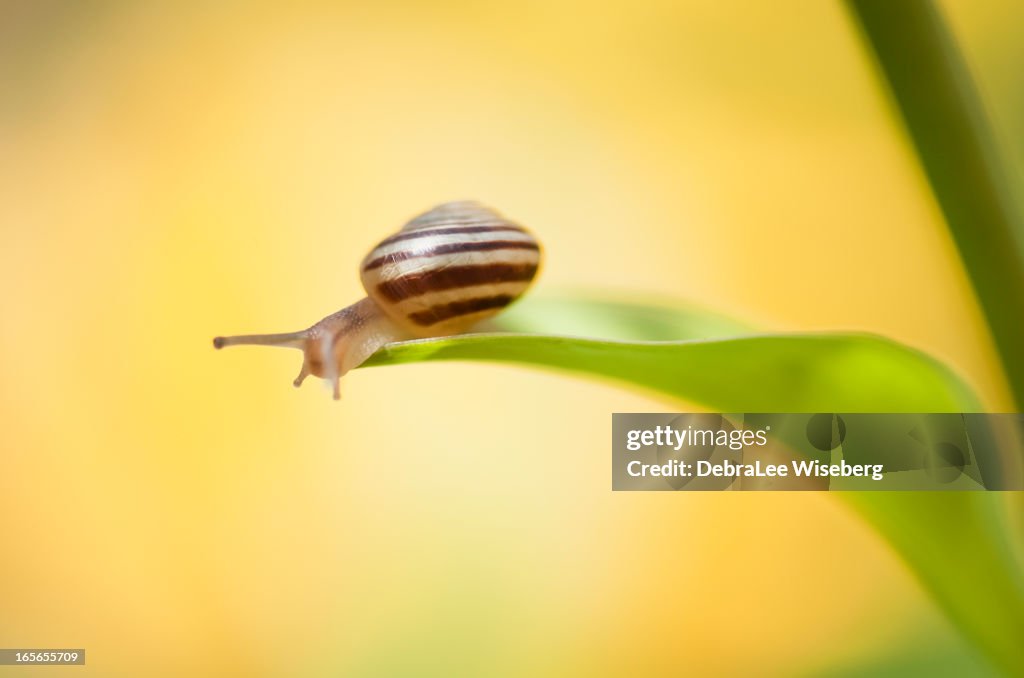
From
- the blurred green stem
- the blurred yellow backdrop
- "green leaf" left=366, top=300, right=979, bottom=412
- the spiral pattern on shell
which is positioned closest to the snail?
the spiral pattern on shell

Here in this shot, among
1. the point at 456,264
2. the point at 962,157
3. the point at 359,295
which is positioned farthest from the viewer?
the point at 359,295

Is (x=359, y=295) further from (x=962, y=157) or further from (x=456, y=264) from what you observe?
(x=962, y=157)

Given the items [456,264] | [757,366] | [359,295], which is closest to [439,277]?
[456,264]

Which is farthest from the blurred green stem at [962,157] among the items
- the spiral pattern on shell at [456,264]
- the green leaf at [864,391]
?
the spiral pattern on shell at [456,264]

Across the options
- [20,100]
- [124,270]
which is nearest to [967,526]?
[124,270]

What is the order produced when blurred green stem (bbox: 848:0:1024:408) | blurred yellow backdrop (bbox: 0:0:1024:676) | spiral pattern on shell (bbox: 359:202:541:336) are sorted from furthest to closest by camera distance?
blurred yellow backdrop (bbox: 0:0:1024:676), spiral pattern on shell (bbox: 359:202:541:336), blurred green stem (bbox: 848:0:1024:408)

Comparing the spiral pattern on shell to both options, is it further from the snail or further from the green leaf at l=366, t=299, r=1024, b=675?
the green leaf at l=366, t=299, r=1024, b=675
